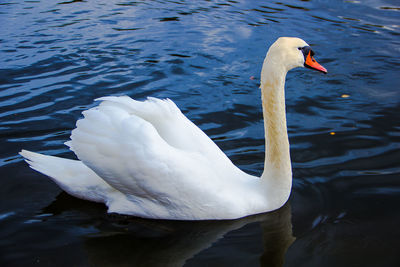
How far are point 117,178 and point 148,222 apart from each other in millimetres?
490

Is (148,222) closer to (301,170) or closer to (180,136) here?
(180,136)

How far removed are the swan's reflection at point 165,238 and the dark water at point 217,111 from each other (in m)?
0.01

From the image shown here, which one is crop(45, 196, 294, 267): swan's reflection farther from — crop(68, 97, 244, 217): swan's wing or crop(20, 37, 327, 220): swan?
crop(68, 97, 244, 217): swan's wing

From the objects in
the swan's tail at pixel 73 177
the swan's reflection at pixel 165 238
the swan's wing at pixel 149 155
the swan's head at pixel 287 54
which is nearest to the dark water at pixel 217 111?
the swan's reflection at pixel 165 238

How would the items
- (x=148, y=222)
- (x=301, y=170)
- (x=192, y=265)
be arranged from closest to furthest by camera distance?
1. (x=192, y=265)
2. (x=148, y=222)
3. (x=301, y=170)

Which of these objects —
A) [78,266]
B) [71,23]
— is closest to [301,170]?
[78,266]

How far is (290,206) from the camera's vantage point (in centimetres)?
471

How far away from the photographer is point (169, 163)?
419cm

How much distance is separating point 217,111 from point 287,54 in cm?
274

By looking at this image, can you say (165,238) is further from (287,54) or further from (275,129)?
(287,54)

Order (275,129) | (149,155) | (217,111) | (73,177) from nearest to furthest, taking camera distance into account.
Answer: (149,155), (275,129), (73,177), (217,111)

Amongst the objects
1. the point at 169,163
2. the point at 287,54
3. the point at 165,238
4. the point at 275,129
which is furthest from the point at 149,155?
the point at 287,54

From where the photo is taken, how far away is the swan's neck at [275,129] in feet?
14.2

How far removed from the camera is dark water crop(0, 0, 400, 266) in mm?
4145
